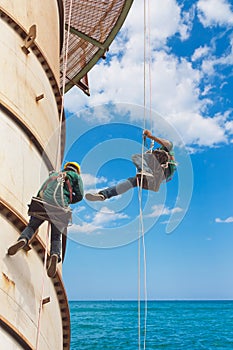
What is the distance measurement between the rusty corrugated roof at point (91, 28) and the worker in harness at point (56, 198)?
7055mm

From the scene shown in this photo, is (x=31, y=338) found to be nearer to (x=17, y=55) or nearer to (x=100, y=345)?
(x=17, y=55)

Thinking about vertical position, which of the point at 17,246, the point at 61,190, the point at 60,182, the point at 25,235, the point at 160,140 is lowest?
the point at 17,246

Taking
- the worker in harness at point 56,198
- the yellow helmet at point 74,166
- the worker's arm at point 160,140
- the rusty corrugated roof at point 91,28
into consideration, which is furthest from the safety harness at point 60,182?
the rusty corrugated roof at point 91,28

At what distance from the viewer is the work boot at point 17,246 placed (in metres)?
6.44

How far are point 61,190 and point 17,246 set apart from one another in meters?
0.92

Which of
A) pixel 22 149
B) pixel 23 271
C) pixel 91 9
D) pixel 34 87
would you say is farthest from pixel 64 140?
pixel 91 9

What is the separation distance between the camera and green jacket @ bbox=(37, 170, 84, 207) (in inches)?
Answer: 264

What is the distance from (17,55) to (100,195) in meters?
2.47

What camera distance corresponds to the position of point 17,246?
254 inches

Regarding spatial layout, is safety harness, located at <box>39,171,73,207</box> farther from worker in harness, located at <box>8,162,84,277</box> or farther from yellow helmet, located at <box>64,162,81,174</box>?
yellow helmet, located at <box>64,162,81,174</box>

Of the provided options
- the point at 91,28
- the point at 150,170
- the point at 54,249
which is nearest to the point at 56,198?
the point at 54,249

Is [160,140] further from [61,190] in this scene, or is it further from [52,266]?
[52,266]

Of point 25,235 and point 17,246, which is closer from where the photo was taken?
point 17,246

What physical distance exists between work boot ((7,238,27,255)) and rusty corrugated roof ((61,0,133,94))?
26.0ft
